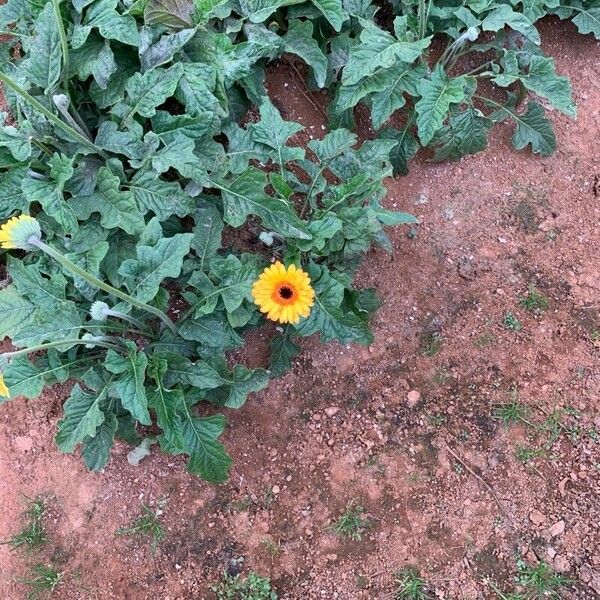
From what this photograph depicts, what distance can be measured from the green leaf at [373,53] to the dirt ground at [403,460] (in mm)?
809

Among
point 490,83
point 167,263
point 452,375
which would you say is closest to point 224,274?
point 167,263

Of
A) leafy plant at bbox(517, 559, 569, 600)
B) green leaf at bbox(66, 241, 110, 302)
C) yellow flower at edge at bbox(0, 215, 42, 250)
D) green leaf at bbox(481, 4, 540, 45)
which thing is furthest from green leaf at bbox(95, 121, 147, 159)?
leafy plant at bbox(517, 559, 569, 600)

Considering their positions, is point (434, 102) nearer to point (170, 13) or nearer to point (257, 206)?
point (257, 206)

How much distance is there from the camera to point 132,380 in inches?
114

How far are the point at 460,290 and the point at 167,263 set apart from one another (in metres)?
1.66

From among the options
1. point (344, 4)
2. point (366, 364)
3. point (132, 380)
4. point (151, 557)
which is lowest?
point (151, 557)

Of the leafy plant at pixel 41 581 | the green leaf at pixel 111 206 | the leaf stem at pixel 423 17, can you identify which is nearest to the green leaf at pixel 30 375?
the green leaf at pixel 111 206

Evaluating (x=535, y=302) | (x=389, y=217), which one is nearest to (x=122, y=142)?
(x=389, y=217)

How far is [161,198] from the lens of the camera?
3.23m

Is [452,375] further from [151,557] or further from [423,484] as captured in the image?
[151,557]

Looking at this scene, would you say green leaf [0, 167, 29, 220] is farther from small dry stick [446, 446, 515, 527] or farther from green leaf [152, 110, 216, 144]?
small dry stick [446, 446, 515, 527]

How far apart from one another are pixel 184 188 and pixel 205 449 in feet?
4.24

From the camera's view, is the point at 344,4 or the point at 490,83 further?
the point at 490,83

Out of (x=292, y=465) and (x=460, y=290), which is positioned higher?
(x=460, y=290)
